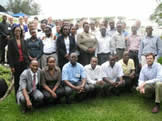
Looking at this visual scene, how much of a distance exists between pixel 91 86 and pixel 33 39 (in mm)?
2063

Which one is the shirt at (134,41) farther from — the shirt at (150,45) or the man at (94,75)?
the man at (94,75)

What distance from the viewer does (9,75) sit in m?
7.83

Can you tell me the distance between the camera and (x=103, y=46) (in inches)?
267

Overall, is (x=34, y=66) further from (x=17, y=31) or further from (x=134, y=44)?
(x=134, y=44)

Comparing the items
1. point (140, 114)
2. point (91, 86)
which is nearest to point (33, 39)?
point (91, 86)

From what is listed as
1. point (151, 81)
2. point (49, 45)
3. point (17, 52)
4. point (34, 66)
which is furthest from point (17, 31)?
point (151, 81)

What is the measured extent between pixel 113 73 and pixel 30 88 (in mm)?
2447

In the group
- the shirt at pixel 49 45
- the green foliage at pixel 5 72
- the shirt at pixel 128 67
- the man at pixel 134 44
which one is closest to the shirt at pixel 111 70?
the shirt at pixel 128 67

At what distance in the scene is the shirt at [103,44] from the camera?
267 inches

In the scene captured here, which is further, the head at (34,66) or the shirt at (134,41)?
the shirt at (134,41)

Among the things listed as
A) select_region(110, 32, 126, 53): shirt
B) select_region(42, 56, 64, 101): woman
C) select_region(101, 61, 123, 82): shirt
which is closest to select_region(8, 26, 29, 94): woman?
select_region(42, 56, 64, 101): woman

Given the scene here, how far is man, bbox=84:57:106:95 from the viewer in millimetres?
5945

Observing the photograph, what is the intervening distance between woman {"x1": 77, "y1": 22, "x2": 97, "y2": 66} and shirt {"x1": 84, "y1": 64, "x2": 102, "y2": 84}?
2.13ft

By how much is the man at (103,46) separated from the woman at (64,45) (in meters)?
0.90
